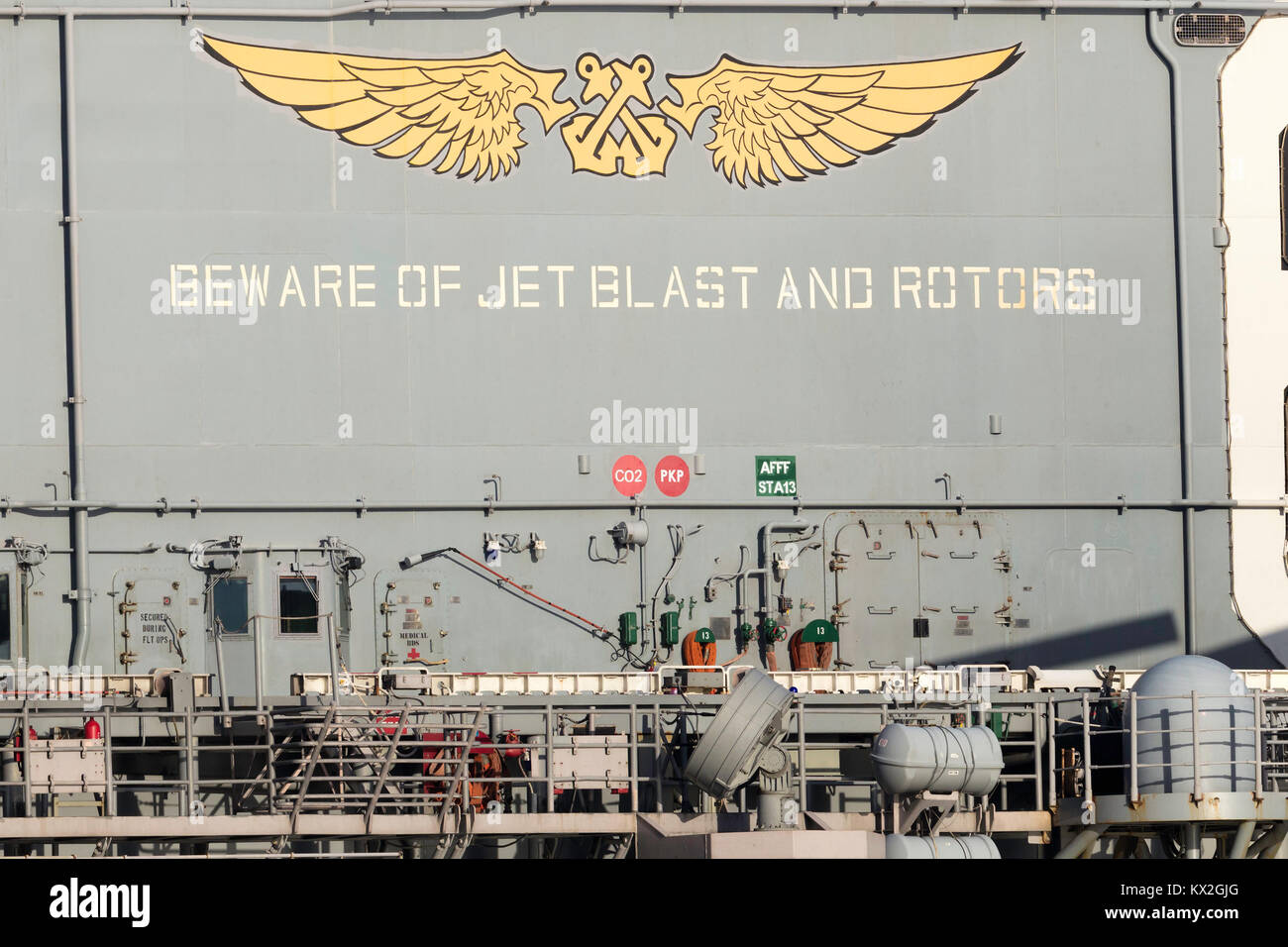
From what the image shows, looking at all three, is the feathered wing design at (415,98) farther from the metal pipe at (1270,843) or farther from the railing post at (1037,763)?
the metal pipe at (1270,843)

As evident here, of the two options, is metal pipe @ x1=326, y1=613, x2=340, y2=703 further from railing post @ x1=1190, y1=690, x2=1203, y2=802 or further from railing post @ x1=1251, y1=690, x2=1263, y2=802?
railing post @ x1=1251, y1=690, x2=1263, y2=802

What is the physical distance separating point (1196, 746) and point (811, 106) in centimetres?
1219

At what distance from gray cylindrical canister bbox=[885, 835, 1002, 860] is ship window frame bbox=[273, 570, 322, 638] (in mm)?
9311

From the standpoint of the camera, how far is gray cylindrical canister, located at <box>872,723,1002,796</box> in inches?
953

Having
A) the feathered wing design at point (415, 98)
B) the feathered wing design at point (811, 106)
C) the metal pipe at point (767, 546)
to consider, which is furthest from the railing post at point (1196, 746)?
the feathered wing design at point (415, 98)

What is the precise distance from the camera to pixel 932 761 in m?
24.2

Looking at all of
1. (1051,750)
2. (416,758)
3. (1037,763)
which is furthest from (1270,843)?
(416,758)

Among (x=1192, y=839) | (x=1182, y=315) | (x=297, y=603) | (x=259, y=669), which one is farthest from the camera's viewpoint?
(x=1182, y=315)

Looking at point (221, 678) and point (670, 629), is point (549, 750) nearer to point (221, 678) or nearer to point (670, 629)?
point (670, 629)

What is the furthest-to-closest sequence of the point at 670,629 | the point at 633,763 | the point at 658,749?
the point at 670,629
the point at 658,749
the point at 633,763

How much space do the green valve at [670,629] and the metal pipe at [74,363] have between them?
8889 mm

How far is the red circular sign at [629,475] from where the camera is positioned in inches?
1160

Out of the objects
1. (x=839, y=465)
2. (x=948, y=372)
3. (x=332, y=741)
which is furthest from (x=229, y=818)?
(x=948, y=372)
